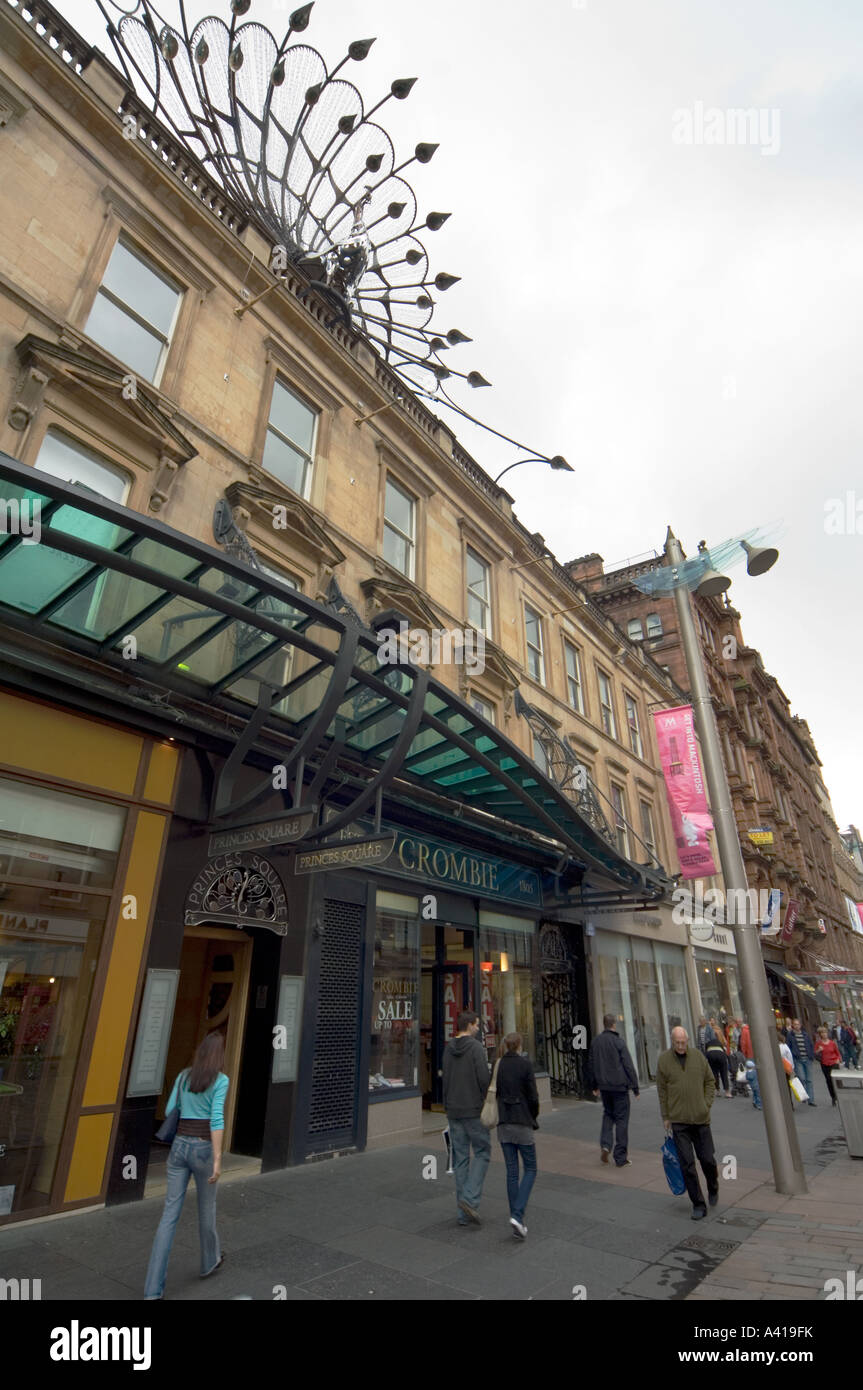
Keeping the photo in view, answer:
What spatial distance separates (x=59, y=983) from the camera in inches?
275

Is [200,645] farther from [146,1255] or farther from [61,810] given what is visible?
[146,1255]

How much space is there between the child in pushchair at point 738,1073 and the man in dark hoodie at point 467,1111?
47.3 feet

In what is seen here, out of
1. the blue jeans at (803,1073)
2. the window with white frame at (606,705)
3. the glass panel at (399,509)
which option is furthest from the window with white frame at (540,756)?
the blue jeans at (803,1073)

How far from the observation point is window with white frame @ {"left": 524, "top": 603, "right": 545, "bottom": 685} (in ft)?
61.7

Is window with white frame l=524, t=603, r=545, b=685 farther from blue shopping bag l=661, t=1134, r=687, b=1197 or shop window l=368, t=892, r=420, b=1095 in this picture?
blue shopping bag l=661, t=1134, r=687, b=1197

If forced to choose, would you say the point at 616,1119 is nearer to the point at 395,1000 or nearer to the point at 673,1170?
Result: the point at 673,1170

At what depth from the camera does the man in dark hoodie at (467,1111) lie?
6.59 meters

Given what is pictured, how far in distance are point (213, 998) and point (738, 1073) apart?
52.7ft

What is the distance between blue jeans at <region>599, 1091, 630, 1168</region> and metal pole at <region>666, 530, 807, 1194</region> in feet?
5.96

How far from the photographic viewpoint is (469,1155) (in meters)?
6.86

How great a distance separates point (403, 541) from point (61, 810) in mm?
9301

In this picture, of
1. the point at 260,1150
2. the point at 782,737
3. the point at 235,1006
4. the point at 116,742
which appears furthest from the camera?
the point at 782,737

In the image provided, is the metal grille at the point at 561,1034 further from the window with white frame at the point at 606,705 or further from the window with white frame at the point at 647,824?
the window with white frame at the point at 606,705
